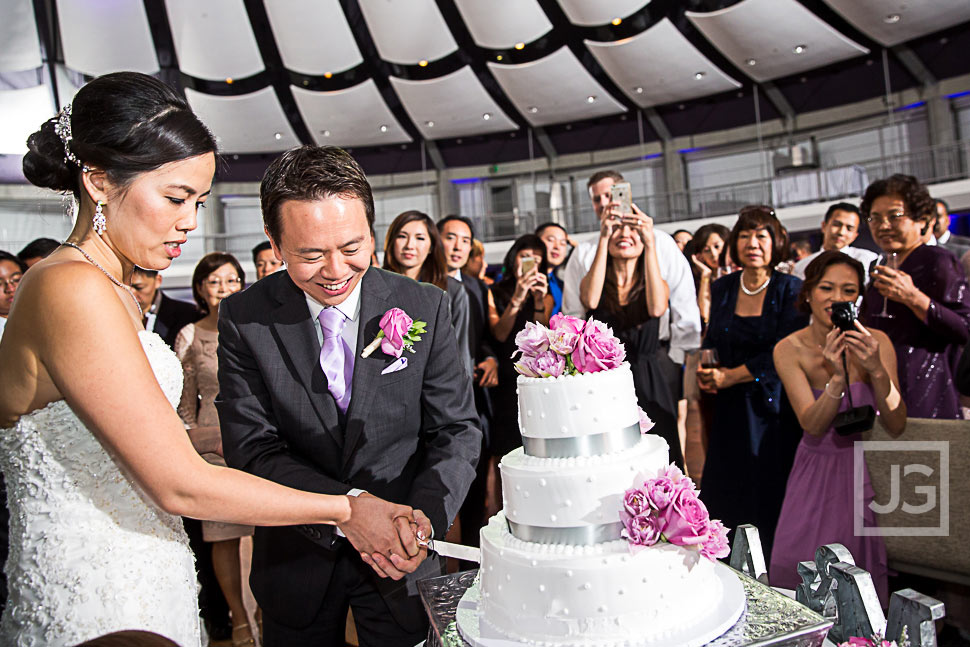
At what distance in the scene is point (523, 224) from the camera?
65.5ft

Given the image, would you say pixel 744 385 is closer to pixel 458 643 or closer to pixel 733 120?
pixel 458 643

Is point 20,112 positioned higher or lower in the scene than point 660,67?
higher

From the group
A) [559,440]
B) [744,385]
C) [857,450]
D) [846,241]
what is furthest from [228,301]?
[846,241]

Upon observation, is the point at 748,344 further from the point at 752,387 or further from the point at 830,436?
the point at 830,436

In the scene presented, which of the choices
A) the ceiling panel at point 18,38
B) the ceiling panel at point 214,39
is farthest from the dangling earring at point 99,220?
the ceiling panel at point 18,38

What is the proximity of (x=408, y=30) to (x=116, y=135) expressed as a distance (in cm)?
1856

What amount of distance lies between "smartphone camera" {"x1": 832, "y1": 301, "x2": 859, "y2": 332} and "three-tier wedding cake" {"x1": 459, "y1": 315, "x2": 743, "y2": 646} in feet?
5.90

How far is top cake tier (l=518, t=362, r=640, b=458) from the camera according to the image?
1.46 meters

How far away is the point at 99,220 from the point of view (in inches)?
61.2

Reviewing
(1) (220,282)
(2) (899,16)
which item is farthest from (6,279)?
(2) (899,16)

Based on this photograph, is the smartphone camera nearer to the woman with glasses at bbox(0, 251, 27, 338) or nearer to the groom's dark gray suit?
the groom's dark gray suit

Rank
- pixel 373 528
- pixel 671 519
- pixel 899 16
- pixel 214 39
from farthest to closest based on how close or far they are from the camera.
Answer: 1. pixel 214 39
2. pixel 899 16
3. pixel 373 528
4. pixel 671 519

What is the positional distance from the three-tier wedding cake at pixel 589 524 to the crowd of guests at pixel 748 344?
1758 millimetres

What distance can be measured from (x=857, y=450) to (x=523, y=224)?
17473 mm
